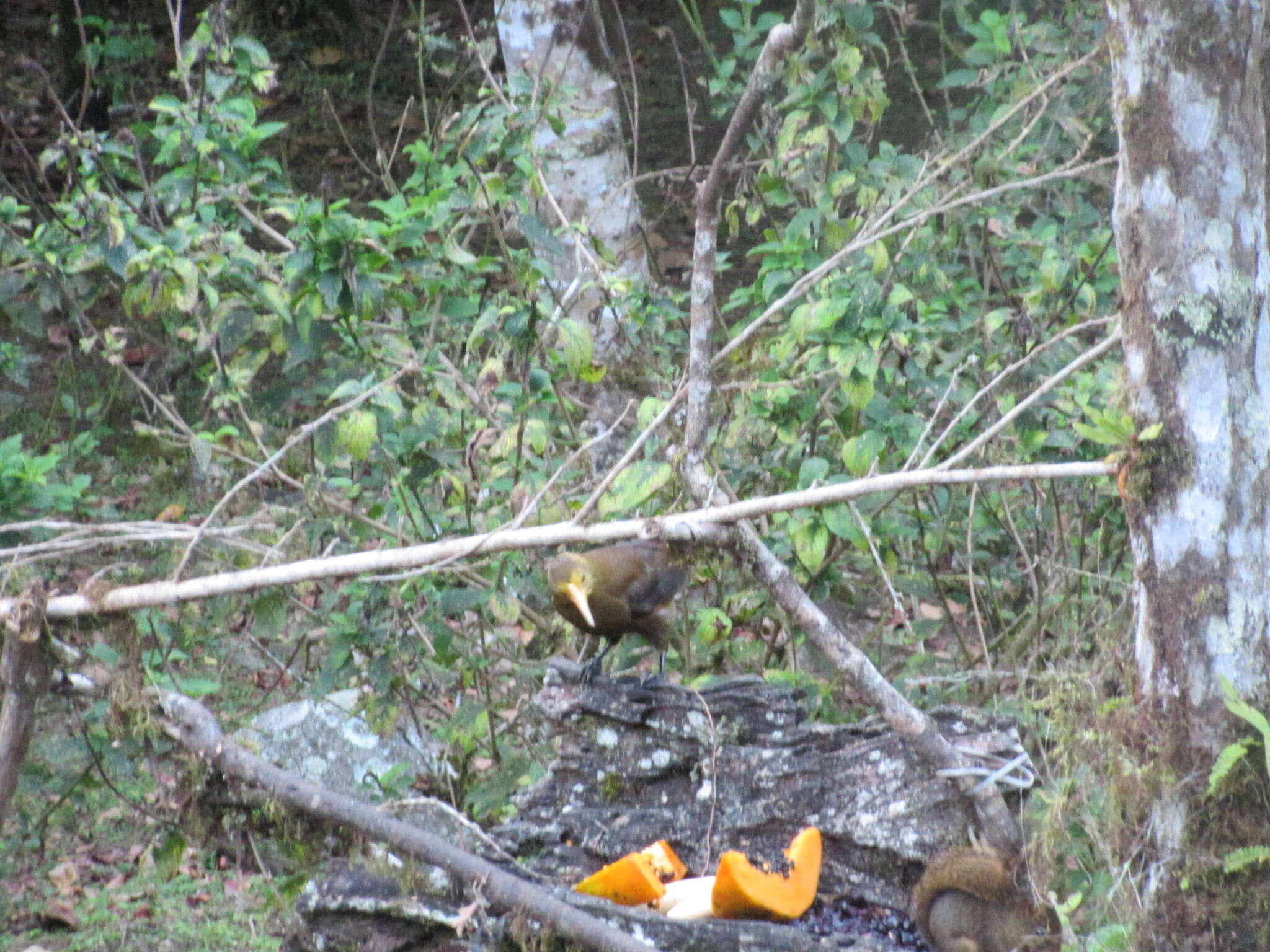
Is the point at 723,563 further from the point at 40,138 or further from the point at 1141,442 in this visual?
the point at 40,138

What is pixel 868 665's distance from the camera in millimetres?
2766

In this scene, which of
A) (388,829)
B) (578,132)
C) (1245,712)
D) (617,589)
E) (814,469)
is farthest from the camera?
(578,132)

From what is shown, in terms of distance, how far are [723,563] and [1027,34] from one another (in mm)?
2076

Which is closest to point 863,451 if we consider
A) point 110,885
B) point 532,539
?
point 532,539

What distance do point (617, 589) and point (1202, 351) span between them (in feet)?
5.55

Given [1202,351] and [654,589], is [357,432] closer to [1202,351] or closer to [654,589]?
[654,589]

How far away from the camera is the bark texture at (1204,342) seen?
2.35m

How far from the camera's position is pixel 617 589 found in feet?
11.7

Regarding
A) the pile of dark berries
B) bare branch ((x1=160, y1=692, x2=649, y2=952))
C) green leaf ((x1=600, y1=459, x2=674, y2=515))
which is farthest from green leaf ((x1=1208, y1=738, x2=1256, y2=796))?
green leaf ((x1=600, y1=459, x2=674, y2=515))

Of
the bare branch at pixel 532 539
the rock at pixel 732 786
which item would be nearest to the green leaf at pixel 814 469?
the rock at pixel 732 786

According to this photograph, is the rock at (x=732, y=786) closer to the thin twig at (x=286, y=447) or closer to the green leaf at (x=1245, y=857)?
the green leaf at (x=1245, y=857)

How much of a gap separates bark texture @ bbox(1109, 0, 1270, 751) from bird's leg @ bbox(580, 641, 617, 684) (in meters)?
1.34

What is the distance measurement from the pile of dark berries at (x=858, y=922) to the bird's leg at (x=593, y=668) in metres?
0.75

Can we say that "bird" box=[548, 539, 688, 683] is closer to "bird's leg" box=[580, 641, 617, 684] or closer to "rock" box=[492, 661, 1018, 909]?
"bird's leg" box=[580, 641, 617, 684]
